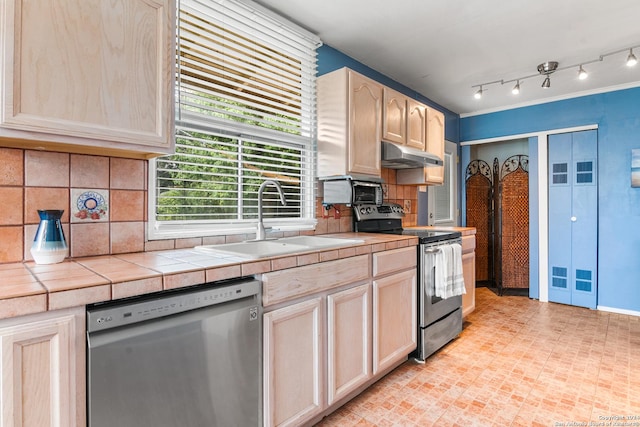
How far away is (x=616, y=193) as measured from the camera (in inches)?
143

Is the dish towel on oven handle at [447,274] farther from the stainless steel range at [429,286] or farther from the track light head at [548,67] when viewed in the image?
the track light head at [548,67]

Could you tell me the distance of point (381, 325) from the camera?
85.0 inches

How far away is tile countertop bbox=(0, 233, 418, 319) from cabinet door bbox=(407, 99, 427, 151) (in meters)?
1.89

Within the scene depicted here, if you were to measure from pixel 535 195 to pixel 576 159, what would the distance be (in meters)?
0.57

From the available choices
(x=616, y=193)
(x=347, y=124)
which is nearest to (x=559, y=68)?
(x=616, y=193)

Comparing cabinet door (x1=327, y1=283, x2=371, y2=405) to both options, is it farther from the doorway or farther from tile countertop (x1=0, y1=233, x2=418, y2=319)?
the doorway

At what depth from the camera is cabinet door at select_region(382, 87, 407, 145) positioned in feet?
9.18

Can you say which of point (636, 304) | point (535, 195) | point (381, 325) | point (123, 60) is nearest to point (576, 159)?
Answer: point (535, 195)

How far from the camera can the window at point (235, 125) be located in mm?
1874

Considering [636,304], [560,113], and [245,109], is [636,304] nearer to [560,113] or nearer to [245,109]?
[560,113]

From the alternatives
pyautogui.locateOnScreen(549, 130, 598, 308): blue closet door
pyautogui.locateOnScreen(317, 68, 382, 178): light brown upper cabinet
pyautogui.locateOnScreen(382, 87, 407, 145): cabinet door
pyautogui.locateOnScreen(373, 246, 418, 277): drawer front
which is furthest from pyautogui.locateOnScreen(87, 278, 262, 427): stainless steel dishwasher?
pyautogui.locateOnScreen(549, 130, 598, 308): blue closet door

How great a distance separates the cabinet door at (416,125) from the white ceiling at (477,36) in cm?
38

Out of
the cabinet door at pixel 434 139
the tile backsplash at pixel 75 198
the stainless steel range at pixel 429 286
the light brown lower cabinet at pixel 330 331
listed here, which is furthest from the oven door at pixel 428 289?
the tile backsplash at pixel 75 198

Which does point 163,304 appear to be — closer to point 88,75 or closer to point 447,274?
point 88,75
